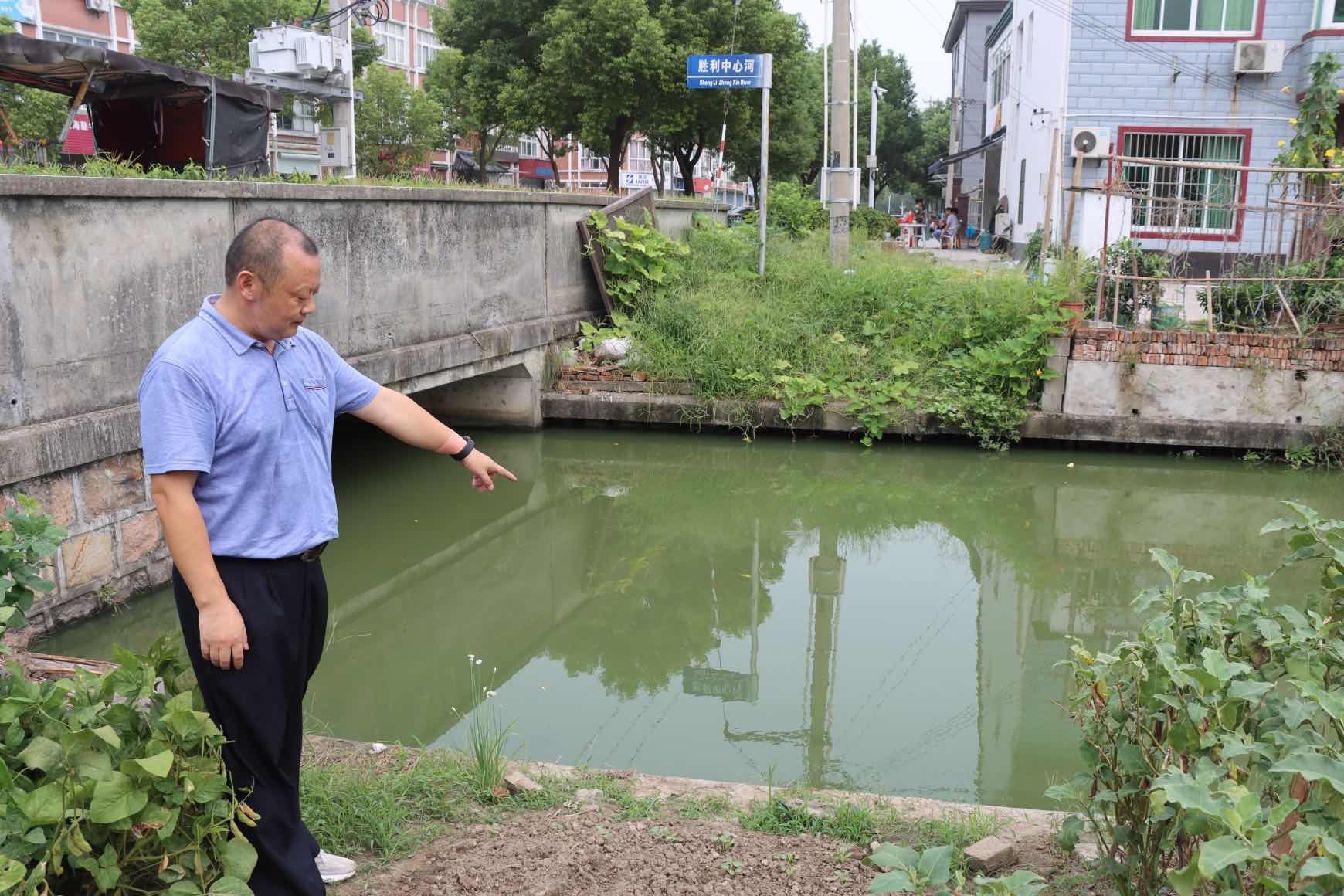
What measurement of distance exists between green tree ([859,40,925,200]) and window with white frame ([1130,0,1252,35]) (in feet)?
117

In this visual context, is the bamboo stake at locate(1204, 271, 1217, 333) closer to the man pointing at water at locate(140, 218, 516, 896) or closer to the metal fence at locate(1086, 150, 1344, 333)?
the metal fence at locate(1086, 150, 1344, 333)

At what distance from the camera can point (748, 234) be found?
14016 mm

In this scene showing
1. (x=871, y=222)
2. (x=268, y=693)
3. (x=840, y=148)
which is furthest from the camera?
(x=871, y=222)

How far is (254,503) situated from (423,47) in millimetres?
59025

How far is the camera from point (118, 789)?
2316mm

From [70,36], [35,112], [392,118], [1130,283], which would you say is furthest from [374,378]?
[70,36]

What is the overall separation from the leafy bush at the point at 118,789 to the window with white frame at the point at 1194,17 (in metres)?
19.4

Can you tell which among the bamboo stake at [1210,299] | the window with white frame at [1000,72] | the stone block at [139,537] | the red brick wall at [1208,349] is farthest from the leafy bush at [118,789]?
the window with white frame at [1000,72]

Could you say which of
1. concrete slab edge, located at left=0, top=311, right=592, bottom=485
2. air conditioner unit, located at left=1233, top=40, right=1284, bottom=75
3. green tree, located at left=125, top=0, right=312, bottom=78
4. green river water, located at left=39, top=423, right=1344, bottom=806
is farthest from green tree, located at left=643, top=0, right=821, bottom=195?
green river water, located at left=39, top=423, right=1344, bottom=806

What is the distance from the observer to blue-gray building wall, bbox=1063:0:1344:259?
1803 centimetres

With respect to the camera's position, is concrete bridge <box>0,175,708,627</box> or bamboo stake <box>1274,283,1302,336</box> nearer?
concrete bridge <box>0,175,708,627</box>

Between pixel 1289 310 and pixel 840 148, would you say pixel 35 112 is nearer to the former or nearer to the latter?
pixel 840 148

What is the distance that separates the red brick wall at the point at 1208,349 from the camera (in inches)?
388

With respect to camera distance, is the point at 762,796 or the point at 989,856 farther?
the point at 762,796
